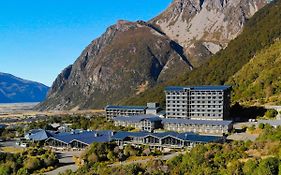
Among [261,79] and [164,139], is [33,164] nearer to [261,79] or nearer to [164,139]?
[164,139]

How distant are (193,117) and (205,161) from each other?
1787 inches

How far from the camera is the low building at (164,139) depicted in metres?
72.4

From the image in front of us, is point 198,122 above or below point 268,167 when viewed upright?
above

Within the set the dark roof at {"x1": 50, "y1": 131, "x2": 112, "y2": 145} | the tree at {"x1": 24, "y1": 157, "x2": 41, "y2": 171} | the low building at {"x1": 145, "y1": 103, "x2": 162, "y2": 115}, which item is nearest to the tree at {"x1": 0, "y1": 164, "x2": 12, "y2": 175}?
the tree at {"x1": 24, "y1": 157, "x2": 41, "y2": 171}

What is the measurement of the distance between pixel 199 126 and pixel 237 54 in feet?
267

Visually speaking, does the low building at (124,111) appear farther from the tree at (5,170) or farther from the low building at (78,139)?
the tree at (5,170)

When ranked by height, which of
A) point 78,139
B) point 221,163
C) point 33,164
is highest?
point 78,139

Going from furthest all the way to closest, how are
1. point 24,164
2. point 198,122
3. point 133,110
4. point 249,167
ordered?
point 133,110, point 198,122, point 24,164, point 249,167

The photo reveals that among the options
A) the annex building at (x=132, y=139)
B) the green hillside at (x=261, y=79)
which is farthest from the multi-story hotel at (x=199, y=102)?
the annex building at (x=132, y=139)

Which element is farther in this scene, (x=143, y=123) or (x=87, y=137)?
(x=143, y=123)

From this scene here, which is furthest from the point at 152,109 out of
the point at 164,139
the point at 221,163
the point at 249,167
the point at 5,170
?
the point at 249,167

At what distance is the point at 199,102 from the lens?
319ft

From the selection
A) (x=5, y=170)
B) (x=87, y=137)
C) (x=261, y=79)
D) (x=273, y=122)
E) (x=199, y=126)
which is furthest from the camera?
(x=261, y=79)

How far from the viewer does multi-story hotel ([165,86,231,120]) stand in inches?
3718
